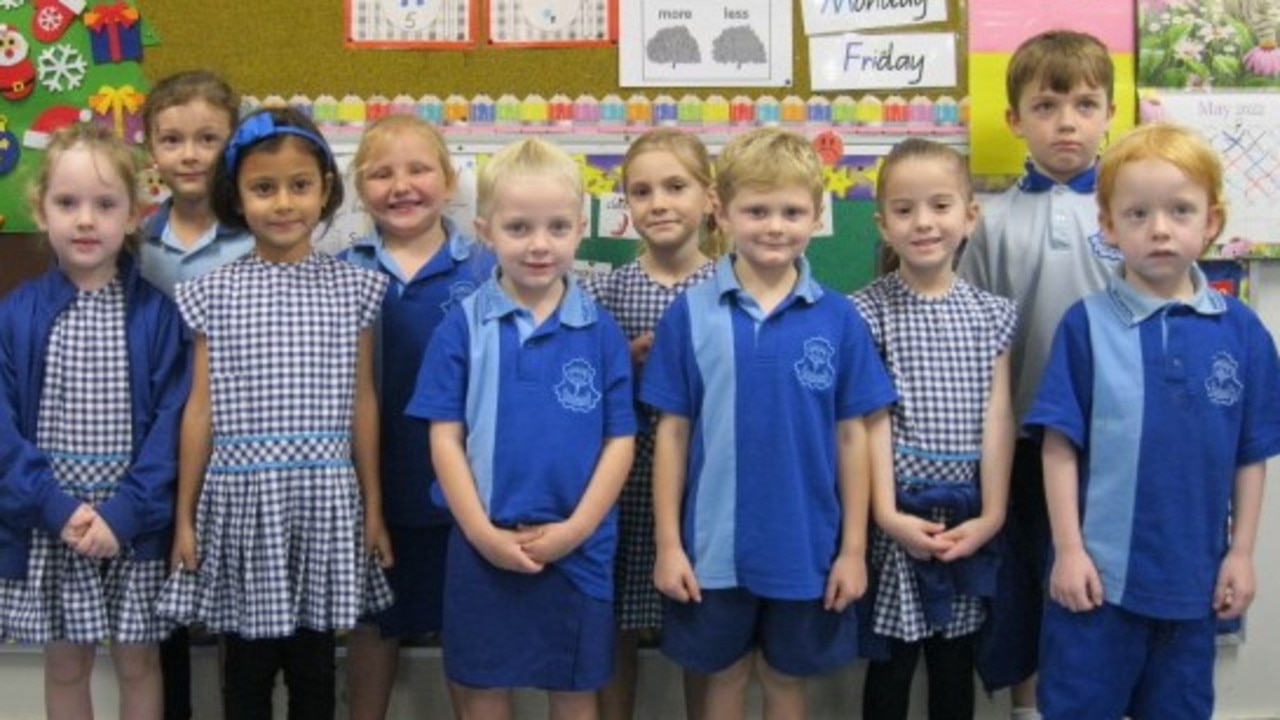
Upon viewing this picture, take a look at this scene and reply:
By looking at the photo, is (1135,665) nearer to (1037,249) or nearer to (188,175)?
(1037,249)

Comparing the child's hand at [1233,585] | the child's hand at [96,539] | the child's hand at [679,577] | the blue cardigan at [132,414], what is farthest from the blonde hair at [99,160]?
the child's hand at [1233,585]

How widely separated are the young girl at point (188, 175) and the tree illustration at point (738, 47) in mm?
1007

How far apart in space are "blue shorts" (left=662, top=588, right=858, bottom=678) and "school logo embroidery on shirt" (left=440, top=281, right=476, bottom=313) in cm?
71

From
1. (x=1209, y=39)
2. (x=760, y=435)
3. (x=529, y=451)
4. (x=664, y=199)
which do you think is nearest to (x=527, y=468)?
(x=529, y=451)

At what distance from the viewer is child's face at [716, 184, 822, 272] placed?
2006 mm

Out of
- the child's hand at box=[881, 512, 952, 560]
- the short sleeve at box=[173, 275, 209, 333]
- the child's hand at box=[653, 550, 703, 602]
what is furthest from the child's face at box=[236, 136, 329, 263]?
the child's hand at box=[881, 512, 952, 560]

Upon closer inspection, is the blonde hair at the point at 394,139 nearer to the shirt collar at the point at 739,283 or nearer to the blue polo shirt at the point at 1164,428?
the shirt collar at the point at 739,283

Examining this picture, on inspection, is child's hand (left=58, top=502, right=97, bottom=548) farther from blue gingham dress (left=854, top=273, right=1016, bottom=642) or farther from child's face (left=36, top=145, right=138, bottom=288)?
blue gingham dress (left=854, top=273, right=1016, bottom=642)

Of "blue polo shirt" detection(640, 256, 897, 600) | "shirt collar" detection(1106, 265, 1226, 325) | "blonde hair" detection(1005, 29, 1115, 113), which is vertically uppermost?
"blonde hair" detection(1005, 29, 1115, 113)

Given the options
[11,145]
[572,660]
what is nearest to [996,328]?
[572,660]

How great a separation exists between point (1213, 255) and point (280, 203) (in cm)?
192

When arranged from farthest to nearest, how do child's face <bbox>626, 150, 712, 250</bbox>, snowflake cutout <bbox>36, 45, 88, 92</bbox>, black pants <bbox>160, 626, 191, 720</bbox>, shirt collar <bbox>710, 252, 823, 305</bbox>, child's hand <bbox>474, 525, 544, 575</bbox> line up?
1. snowflake cutout <bbox>36, 45, 88, 92</bbox>
2. black pants <bbox>160, 626, 191, 720</bbox>
3. child's face <bbox>626, 150, 712, 250</bbox>
4. shirt collar <bbox>710, 252, 823, 305</bbox>
5. child's hand <bbox>474, 525, 544, 575</bbox>

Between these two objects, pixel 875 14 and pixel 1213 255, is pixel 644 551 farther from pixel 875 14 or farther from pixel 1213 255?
pixel 1213 255

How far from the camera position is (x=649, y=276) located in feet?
7.63
